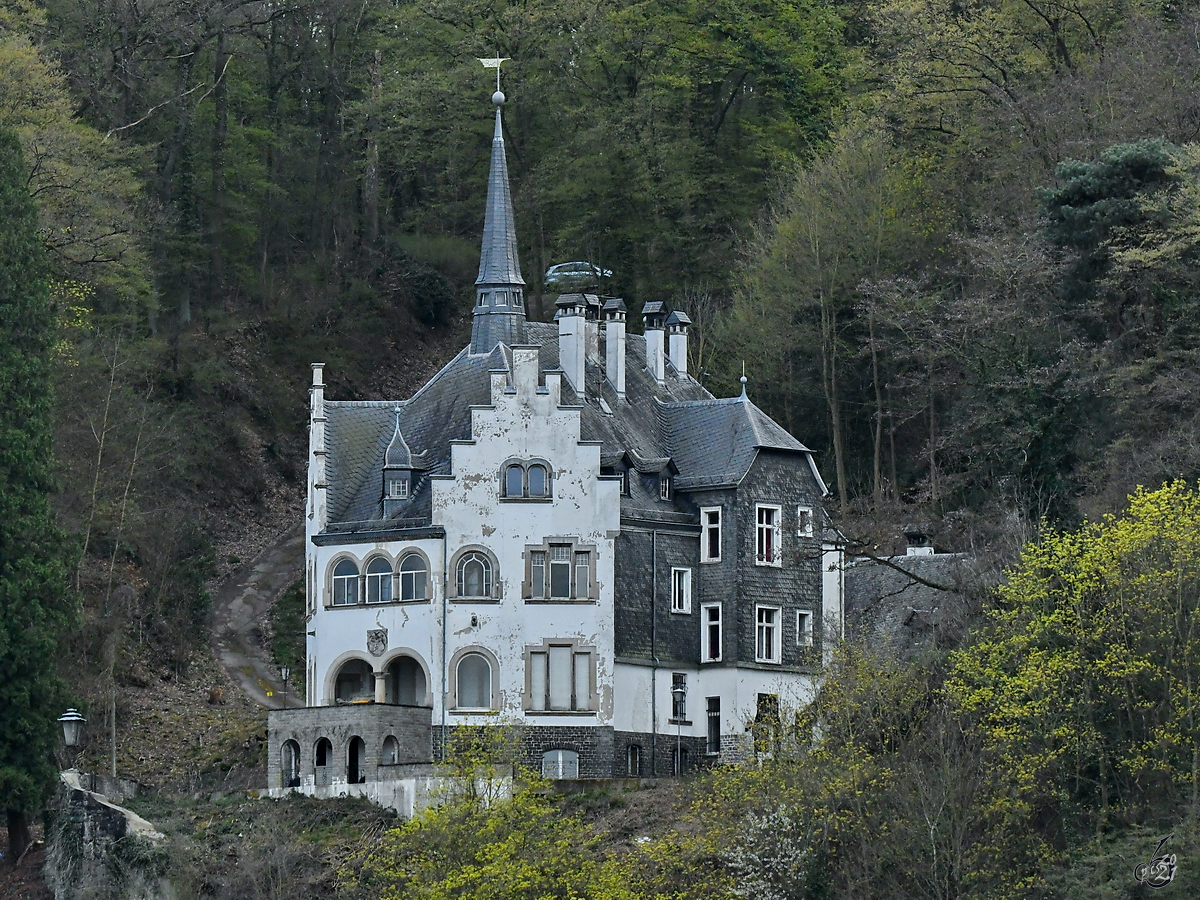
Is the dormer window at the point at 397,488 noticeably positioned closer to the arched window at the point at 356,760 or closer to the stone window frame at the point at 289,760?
the arched window at the point at 356,760

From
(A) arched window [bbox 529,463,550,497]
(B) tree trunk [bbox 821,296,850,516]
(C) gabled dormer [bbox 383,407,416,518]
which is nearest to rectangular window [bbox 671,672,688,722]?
(A) arched window [bbox 529,463,550,497]

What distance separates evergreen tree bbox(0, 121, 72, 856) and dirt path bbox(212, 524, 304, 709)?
37.3 feet

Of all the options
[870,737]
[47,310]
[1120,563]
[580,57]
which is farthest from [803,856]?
[580,57]

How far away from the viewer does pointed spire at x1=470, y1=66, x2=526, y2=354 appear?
7894 centimetres

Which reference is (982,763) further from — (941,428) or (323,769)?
(941,428)

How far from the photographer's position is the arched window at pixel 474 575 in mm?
72375

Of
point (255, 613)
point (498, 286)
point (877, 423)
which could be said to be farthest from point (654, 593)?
point (255, 613)

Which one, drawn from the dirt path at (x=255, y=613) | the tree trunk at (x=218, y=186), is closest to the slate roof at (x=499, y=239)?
the dirt path at (x=255, y=613)

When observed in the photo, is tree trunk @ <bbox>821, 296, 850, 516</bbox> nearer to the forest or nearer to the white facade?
the forest

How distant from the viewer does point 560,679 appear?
72.1m

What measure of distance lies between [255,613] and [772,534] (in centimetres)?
2202

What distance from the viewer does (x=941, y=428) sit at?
293 ft

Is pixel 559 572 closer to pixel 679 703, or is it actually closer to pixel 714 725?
pixel 679 703

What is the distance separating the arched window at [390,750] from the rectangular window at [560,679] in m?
3.85
